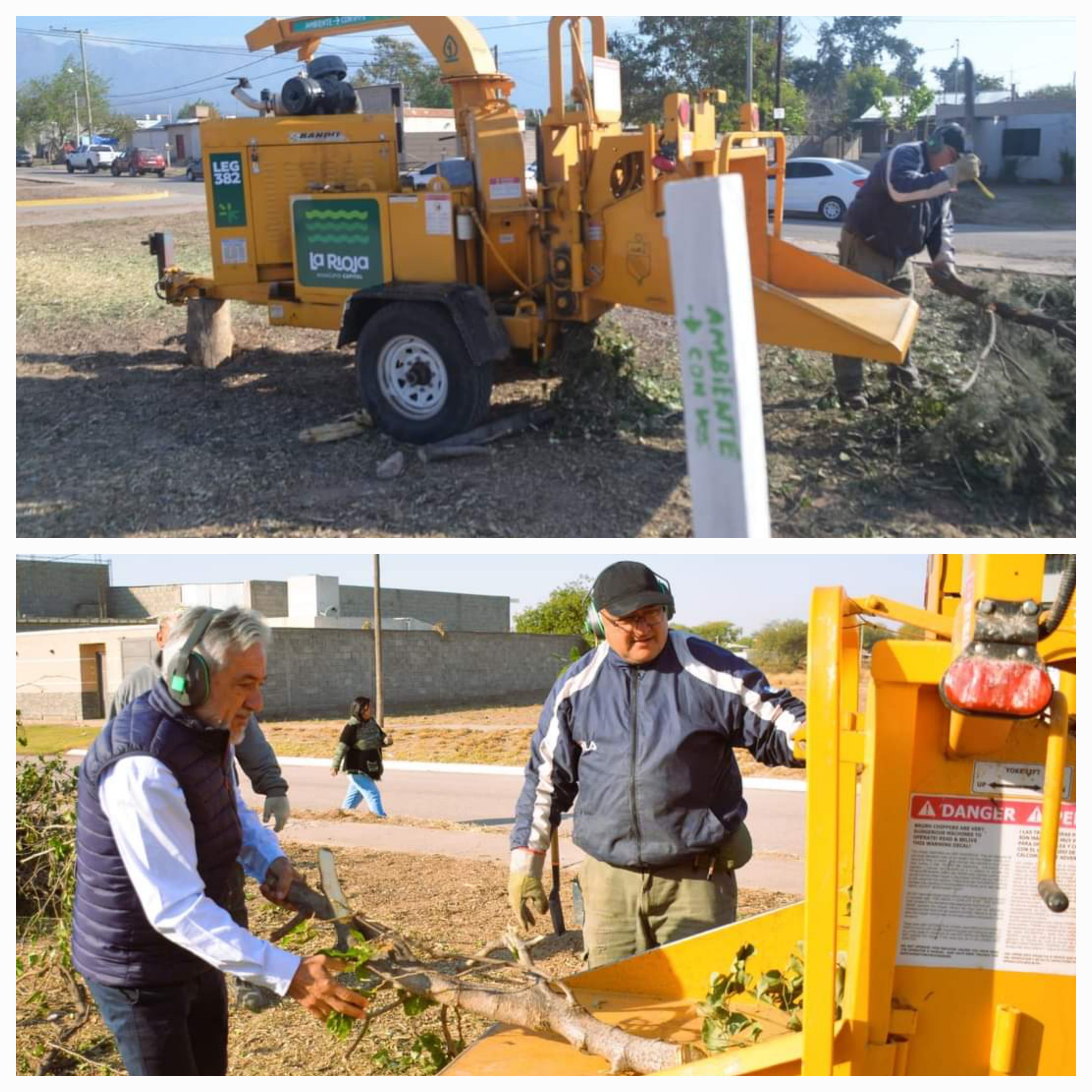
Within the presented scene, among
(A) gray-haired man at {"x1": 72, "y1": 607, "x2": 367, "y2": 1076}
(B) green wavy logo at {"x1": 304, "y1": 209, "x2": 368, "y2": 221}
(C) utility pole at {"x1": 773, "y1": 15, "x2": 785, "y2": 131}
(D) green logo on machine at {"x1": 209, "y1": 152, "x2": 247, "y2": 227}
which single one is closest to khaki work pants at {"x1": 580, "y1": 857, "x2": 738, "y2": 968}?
(A) gray-haired man at {"x1": 72, "y1": 607, "x2": 367, "y2": 1076}

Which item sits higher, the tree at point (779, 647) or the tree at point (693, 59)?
the tree at point (693, 59)

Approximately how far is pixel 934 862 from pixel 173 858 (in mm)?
1834

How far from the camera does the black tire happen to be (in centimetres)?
790

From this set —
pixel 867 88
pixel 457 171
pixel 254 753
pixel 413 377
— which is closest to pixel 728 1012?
pixel 254 753

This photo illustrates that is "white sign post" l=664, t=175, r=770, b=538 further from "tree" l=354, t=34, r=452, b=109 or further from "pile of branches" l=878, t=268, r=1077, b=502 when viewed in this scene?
"tree" l=354, t=34, r=452, b=109

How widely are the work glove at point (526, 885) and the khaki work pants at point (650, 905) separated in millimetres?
163

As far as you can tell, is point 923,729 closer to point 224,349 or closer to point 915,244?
→ point 915,244

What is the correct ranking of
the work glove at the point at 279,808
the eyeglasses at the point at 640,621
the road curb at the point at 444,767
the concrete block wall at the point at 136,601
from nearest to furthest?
the eyeglasses at the point at 640,621 → the work glove at the point at 279,808 → the road curb at the point at 444,767 → the concrete block wall at the point at 136,601

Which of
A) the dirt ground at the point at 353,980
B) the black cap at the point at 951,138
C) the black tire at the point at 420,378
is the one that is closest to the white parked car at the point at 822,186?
the black cap at the point at 951,138

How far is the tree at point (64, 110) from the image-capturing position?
44.2 m

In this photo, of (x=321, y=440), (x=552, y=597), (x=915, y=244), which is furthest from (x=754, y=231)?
(x=552, y=597)

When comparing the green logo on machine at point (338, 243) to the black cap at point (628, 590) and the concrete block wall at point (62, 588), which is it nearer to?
the black cap at point (628, 590)

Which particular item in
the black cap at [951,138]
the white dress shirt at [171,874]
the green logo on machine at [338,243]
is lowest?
the white dress shirt at [171,874]

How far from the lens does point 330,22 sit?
9.39 m
